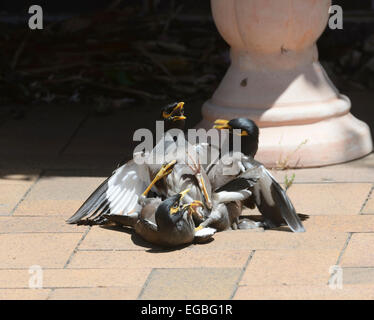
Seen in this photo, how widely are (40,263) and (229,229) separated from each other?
3.81 feet

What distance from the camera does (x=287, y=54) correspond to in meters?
6.51

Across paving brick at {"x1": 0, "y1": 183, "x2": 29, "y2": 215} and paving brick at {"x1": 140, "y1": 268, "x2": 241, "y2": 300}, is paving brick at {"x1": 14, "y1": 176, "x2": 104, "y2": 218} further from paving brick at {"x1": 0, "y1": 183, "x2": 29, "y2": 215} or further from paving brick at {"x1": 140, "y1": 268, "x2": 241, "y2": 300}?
paving brick at {"x1": 140, "y1": 268, "x2": 241, "y2": 300}

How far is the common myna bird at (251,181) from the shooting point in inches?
199

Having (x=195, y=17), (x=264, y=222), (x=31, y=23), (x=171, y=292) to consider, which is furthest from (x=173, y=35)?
(x=171, y=292)

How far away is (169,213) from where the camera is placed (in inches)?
184

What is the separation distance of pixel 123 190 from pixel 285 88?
1901mm

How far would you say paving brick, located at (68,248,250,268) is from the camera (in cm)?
462

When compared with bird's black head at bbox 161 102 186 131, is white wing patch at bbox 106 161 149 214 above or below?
below

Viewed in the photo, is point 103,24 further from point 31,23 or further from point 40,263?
point 40,263

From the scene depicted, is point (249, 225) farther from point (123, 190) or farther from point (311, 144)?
point (311, 144)

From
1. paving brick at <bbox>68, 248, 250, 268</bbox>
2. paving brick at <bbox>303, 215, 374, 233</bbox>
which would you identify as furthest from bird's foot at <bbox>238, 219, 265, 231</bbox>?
paving brick at <bbox>68, 248, 250, 268</bbox>

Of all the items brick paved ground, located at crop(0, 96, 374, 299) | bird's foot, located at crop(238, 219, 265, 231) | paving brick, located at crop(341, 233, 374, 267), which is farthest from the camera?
bird's foot, located at crop(238, 219, 265, 231)

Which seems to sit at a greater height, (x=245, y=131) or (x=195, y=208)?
(x=245, y=131)

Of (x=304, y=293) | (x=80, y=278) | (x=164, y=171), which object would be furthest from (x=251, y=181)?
(x=80, y=278)
